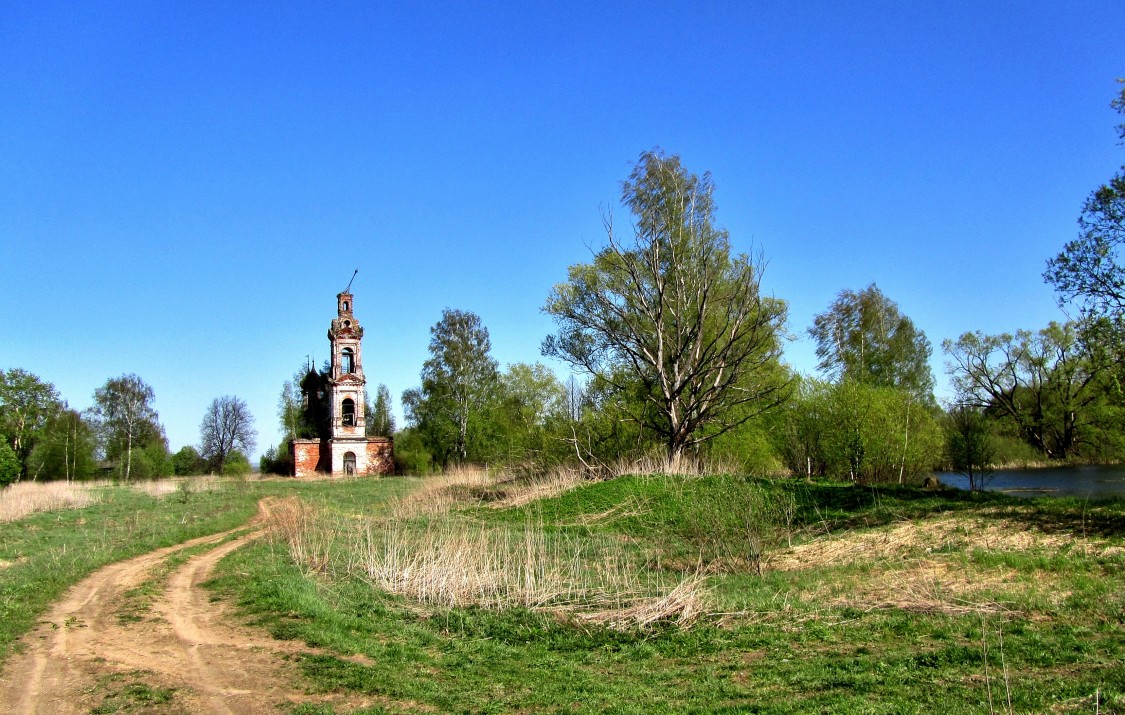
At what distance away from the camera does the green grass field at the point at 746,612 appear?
6.23 meters

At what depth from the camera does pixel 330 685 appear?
23.7ft

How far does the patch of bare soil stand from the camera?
682cm

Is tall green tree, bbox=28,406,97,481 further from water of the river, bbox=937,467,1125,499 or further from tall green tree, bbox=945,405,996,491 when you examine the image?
water of the river, bbox=937,467,1125,499

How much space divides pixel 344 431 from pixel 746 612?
164 feet

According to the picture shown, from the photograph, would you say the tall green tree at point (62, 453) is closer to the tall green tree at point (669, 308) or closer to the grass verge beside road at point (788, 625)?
the tall green tree at point (669, 308)

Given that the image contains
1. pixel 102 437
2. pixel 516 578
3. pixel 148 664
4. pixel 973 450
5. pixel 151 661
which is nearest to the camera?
pixel 148 664

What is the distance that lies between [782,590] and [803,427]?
19504mm

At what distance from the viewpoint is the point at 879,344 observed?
46469 mm

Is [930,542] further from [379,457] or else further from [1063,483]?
[379,457]

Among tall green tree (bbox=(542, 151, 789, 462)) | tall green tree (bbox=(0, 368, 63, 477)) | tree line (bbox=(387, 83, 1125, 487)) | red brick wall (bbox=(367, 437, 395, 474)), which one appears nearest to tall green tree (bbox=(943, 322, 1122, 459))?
tree line (bbox=(387, 83, 1125, 487))

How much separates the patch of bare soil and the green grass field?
1.26 ft

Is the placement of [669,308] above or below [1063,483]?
above

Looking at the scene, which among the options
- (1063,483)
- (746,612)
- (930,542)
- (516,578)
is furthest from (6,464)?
(1063,483)

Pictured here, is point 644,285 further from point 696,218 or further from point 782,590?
point 782,590
